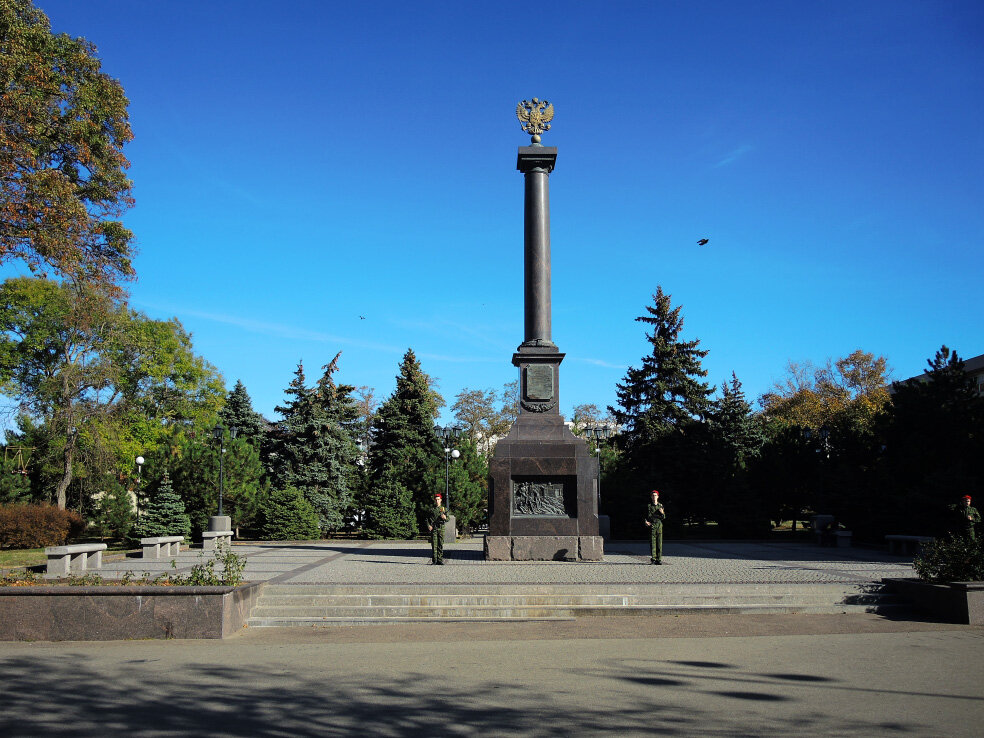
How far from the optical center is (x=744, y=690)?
7.00 meters

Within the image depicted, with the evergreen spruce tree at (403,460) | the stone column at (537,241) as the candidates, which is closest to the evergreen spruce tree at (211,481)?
the evergreen spruce tree at (403,460)

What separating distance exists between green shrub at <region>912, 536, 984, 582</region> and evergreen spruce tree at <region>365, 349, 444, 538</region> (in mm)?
19372

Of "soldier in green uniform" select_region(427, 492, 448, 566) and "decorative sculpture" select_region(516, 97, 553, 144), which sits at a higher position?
"decorative sculpture" select_region(516, 97, 553, 144)

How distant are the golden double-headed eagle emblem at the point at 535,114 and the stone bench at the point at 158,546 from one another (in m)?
15.3

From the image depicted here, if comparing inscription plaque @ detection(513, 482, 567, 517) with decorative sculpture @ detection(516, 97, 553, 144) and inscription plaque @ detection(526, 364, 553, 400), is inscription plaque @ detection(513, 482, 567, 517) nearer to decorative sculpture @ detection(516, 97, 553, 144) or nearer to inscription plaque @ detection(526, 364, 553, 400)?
inscription plaque @ detection(526, 364, 553, 400)

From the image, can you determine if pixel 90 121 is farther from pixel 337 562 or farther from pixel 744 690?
pixel 744 690

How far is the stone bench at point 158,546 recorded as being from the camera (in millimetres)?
20609

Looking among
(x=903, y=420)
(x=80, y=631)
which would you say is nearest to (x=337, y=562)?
(x=80, y=631)

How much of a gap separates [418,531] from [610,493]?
778 centimetres

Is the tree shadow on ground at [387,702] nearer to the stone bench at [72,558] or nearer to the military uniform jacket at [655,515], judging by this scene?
the stone bench at [72,558]

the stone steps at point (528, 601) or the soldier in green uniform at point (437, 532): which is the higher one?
the soldier in green uniform at point (437, 532)

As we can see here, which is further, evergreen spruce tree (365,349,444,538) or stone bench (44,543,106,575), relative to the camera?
evergreen spruce tree (365,349,444,538)

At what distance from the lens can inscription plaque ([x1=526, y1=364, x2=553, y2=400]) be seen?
1880 centimetres

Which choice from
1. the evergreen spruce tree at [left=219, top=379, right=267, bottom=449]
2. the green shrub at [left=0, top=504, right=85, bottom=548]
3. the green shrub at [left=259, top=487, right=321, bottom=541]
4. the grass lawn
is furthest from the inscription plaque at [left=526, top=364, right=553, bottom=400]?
the evergreen spruce tree at [left=219, top=379, right=267, bottom=449]
